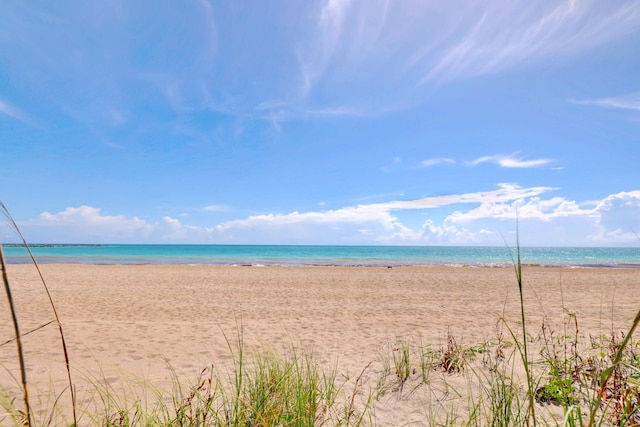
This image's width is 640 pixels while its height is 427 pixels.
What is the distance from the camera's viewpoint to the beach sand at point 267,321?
21.4 feet

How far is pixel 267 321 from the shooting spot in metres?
10.8

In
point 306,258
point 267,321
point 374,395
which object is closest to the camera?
point 374,395

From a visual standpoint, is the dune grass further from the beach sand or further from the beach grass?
the beach sand

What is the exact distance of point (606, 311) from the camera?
1214 cm

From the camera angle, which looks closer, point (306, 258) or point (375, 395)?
point (375, 395)

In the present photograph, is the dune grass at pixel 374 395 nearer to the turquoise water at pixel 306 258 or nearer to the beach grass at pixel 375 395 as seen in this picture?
the beach grass at pixel 375 395

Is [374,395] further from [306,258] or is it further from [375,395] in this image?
[306,258]

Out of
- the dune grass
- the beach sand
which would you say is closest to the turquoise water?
the beach sand

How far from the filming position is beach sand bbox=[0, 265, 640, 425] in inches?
257

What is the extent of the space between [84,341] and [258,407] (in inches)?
271

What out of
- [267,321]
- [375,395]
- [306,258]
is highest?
[375,395]

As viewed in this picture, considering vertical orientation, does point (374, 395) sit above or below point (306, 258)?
above

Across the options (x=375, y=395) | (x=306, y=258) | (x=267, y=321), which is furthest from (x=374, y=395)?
(x=306, y=258)

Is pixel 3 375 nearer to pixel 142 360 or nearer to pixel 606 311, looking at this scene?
pixel 142 360
